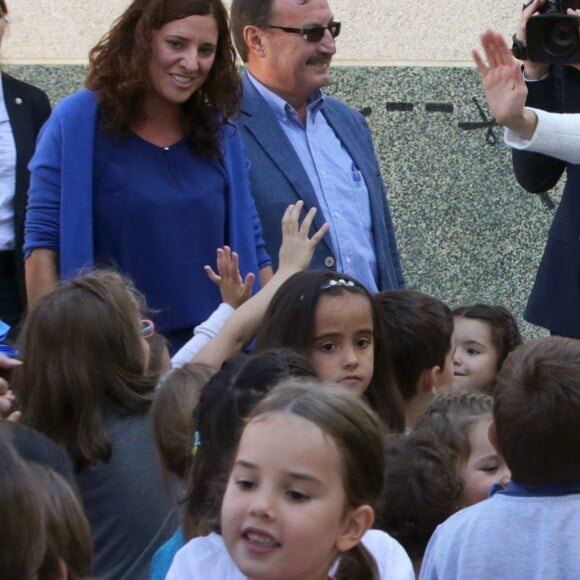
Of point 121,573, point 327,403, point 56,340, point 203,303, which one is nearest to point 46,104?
point 203,303

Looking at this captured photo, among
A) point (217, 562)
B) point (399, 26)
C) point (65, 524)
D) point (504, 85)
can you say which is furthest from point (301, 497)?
point (399, 26)

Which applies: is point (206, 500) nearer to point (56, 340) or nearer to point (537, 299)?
point (56, 340)

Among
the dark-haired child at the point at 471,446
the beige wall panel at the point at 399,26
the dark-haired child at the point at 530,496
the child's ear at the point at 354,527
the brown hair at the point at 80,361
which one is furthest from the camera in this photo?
the beige wall panel at the point at 399,26

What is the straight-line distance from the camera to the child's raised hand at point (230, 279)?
159 inches

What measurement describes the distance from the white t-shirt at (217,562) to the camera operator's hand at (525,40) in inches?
83.6

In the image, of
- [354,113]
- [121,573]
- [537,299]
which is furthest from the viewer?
[354,113]

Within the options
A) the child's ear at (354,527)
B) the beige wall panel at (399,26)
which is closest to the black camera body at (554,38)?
the beige wall panel at (399,26)

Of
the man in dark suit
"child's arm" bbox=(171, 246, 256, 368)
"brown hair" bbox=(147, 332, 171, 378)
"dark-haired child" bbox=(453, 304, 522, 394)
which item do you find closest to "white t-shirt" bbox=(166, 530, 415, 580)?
"brown hair" bbox=(147, 332, 171, 378)

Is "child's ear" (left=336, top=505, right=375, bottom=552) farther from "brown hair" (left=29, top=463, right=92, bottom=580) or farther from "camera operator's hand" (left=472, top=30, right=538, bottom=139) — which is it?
"camera operator's hand" (left=472, top=30, right=538, bottom=139)

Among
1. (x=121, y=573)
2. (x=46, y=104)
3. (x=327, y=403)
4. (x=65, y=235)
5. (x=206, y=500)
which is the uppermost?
(x=46, y=104)

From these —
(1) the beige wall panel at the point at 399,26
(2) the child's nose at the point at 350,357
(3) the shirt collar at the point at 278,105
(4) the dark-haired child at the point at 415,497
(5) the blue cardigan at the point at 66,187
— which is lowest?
(4) the dark-haired child at the point at 415,497

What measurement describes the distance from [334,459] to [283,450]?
0.31ft

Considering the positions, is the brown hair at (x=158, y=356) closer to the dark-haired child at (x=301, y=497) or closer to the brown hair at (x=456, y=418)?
the brown hair at (x=456, y=418)

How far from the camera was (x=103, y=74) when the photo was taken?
13.9ft
